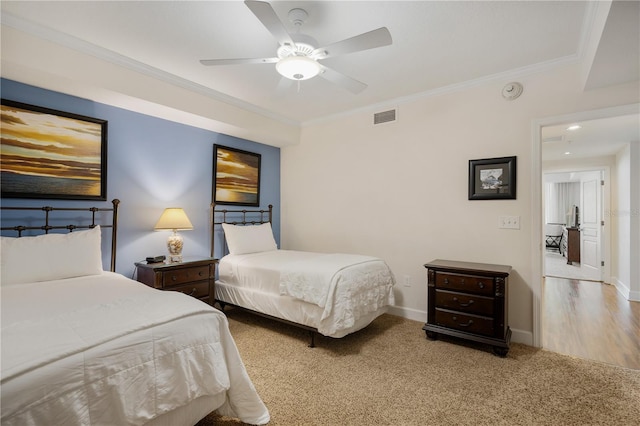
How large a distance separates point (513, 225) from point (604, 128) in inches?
102

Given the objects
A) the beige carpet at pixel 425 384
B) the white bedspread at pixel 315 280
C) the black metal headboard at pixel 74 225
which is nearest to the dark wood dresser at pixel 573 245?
the beige carpet at pixel 425 384

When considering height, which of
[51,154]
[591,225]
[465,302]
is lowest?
[465,302]

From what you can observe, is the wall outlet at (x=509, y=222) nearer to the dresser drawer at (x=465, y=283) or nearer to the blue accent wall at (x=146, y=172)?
the dresser drawer at (x=465, y=283)

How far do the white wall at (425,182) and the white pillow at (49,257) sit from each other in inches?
105

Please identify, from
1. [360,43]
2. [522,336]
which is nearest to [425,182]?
[522,336]

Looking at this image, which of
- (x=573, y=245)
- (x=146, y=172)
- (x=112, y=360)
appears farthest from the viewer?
(x=573, y=245)

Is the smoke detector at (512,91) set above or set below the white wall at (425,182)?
above

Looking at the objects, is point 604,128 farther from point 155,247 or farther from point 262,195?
point 155,247

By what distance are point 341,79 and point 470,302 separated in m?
2.23

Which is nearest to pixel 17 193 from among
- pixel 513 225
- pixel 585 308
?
pixel 513 225

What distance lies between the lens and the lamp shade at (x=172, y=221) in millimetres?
3130

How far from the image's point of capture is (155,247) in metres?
3.35

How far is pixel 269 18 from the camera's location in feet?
5.50

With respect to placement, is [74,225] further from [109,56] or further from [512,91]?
[512,91]
